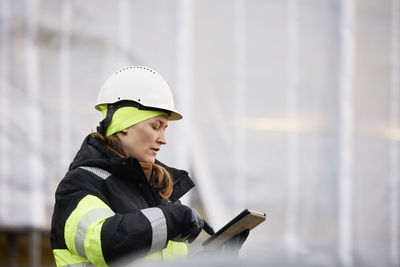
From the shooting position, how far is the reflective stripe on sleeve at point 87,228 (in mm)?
1582

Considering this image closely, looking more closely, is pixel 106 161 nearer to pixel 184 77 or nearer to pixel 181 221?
pixel 181 221

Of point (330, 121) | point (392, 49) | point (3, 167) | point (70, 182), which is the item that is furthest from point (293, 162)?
point (70, 182)

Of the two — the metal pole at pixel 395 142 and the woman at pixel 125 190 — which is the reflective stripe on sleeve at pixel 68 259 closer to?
the woman at pixel 125 190

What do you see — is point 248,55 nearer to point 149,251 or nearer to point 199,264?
point 149,251

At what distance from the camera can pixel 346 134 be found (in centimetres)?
466

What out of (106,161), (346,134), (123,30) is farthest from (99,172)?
(346,134)

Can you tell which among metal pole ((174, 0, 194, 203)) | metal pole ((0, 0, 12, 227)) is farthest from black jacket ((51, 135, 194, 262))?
metal pole ((0, 0, 12, 227))

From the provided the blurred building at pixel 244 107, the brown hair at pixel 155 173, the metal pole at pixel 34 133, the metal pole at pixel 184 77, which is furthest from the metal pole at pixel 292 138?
the brown hair at pixel 155 173

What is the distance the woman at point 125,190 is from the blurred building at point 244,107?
96.3 inches

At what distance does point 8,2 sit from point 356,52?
8.64ft

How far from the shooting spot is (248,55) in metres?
4.55

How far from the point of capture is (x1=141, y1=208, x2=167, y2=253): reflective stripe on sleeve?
5.26 feet

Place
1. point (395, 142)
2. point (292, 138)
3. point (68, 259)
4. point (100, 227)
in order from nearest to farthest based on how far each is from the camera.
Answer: point (100, 227)
point (68, 259)
point (292, 138)
point (395, 142)

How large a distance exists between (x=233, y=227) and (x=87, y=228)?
0.46 metres
